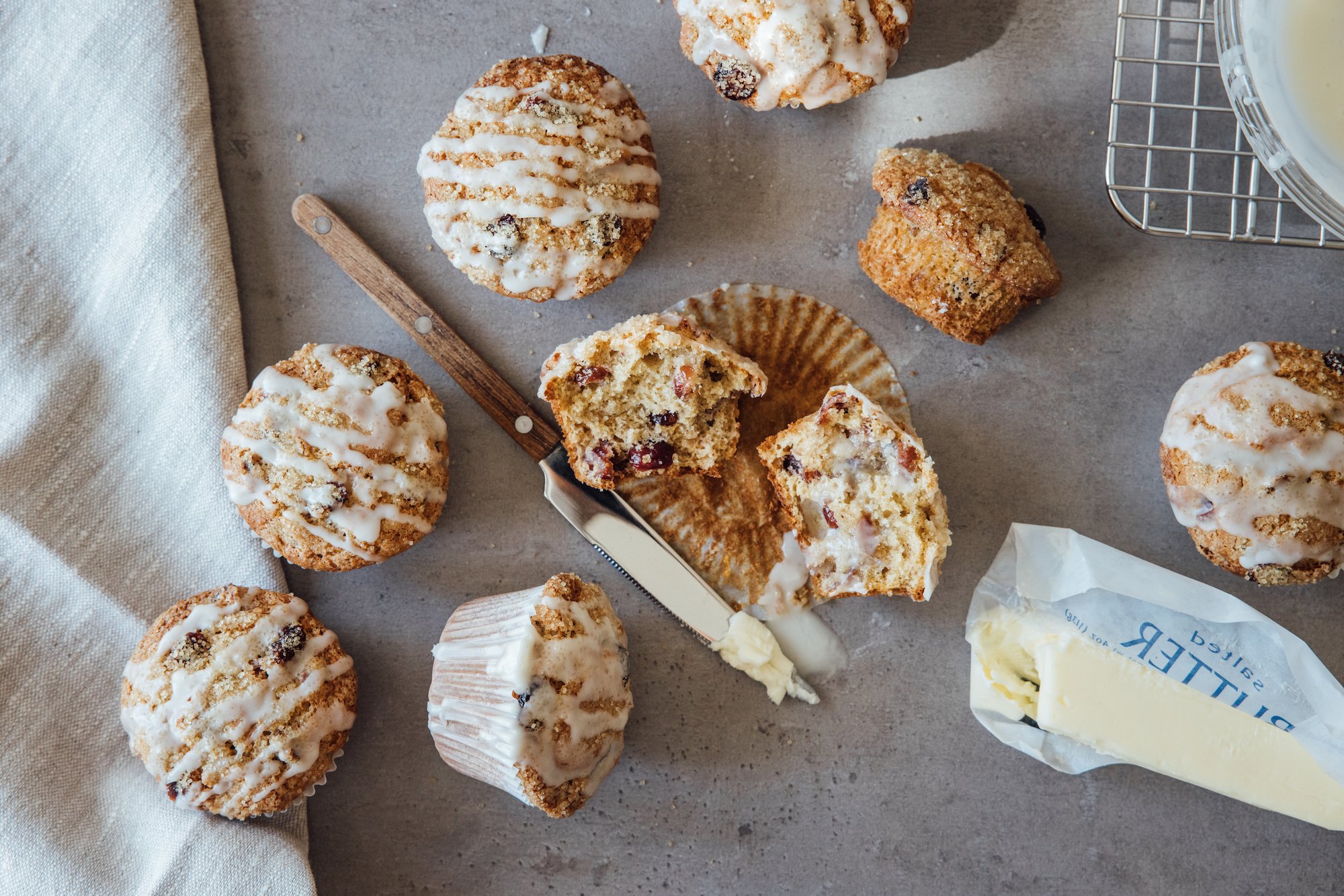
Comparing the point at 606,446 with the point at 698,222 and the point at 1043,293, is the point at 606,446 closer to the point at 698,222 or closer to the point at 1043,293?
the point at 698,222

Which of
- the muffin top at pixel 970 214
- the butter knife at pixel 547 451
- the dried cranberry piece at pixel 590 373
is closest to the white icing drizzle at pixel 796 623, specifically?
the butter knife at pixel 547 451

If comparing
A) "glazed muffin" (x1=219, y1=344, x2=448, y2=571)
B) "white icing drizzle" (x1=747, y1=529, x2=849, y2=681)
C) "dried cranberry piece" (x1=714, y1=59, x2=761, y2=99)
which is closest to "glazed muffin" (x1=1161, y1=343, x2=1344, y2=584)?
"white icing drizzle" (x1=747, y1=529, x2=849, y2=681)

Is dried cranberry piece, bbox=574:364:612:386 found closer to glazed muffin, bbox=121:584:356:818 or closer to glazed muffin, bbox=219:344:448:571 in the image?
glazed muffin, bbox=219:344:448:571

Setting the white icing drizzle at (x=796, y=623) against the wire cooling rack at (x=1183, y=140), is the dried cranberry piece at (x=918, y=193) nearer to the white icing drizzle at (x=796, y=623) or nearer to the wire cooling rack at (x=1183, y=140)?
the wire cooling rack at (x=1183, y=140)

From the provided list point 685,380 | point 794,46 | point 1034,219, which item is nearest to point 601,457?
point 685,380

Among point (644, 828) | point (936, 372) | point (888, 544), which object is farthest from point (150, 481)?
point (936, 372)

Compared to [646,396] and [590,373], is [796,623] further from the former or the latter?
[590,373]
